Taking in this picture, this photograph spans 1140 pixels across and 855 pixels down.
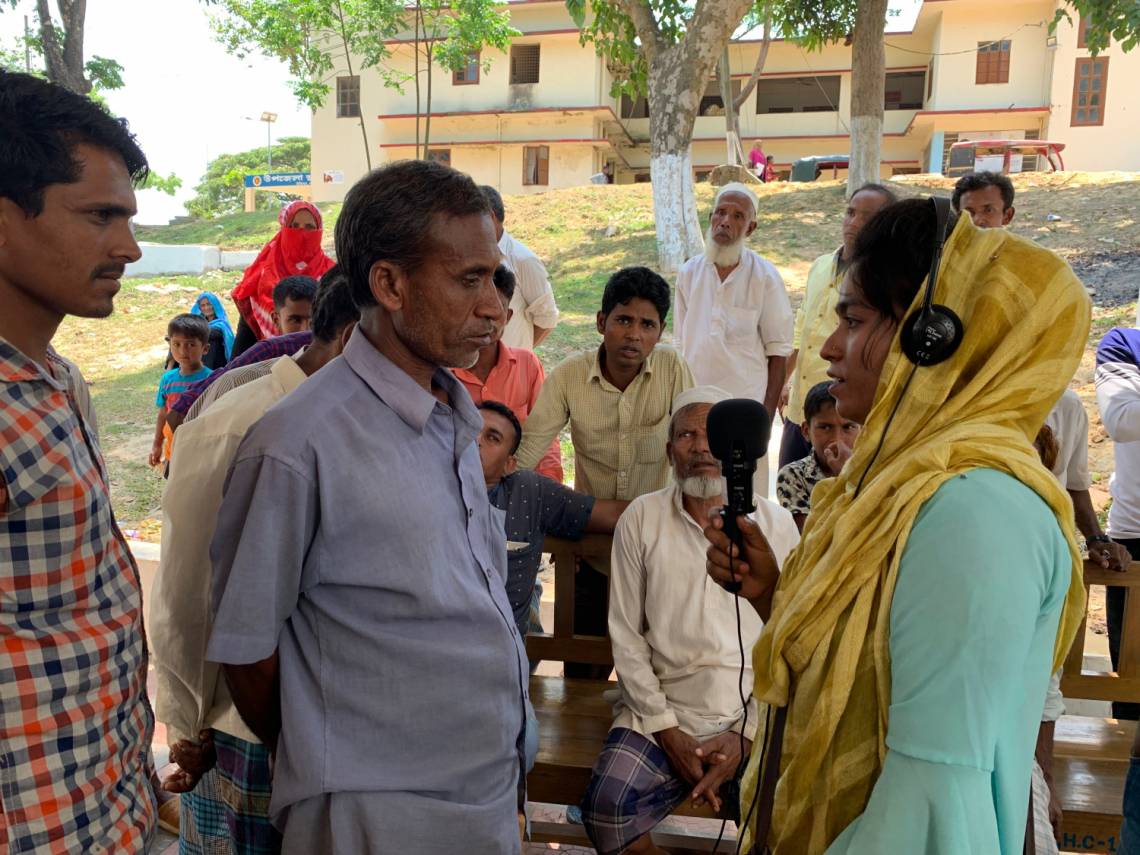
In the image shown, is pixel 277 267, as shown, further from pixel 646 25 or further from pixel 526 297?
pixel 646 25

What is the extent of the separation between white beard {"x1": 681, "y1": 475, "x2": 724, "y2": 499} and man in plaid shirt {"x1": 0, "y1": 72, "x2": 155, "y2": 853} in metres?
1.91

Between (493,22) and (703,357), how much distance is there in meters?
13.7

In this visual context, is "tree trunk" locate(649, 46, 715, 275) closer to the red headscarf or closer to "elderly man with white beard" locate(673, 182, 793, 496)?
"elderly man with white beard" locate(673, 182, 793, 496)

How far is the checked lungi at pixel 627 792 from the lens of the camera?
2.93 m

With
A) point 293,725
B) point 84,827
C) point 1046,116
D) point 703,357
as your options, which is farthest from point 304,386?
point 1046,116

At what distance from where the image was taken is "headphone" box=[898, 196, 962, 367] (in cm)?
139

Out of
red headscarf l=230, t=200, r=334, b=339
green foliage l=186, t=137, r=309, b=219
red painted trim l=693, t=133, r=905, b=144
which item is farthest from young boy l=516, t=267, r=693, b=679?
green foliage l=186, t=137, r=309, b=219

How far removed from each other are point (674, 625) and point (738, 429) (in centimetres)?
153

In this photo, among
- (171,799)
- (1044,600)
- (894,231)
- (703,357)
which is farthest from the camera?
(703,357)

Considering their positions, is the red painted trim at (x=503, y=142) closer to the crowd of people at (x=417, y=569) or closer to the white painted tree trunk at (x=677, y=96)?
the white painted tree trunk at (x=677, y=96)

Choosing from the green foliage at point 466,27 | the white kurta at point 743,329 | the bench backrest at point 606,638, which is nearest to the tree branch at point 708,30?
the white kurta at point 743,329

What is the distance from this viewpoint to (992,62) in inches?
1025

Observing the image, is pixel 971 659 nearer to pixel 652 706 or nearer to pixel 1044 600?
pixel 1044 600

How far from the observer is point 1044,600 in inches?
53.2
